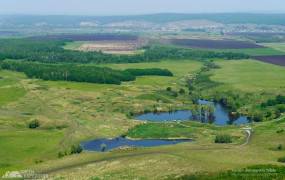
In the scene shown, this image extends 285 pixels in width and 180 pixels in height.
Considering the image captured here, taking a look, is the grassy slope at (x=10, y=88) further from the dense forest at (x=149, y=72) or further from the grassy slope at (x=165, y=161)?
the grassy slope at (x=165, y=161)

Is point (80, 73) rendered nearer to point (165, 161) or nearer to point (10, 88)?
Answer: point (10, 88)

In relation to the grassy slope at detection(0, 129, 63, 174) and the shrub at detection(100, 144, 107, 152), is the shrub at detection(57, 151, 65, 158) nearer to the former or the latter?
the grassy slope at detection(0, 129, 63, 174)

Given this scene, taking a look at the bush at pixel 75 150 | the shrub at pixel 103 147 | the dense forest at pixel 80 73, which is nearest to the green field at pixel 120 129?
the bush at pixel 75 150

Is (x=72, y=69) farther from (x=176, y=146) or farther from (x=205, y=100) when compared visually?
(x=176, y=146)

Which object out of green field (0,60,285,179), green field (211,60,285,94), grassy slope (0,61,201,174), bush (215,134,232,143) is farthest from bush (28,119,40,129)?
green field (211,60,285,94)

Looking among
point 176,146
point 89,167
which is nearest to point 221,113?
point 176,146

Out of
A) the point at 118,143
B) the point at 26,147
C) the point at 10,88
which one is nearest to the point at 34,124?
the point at 26,147
